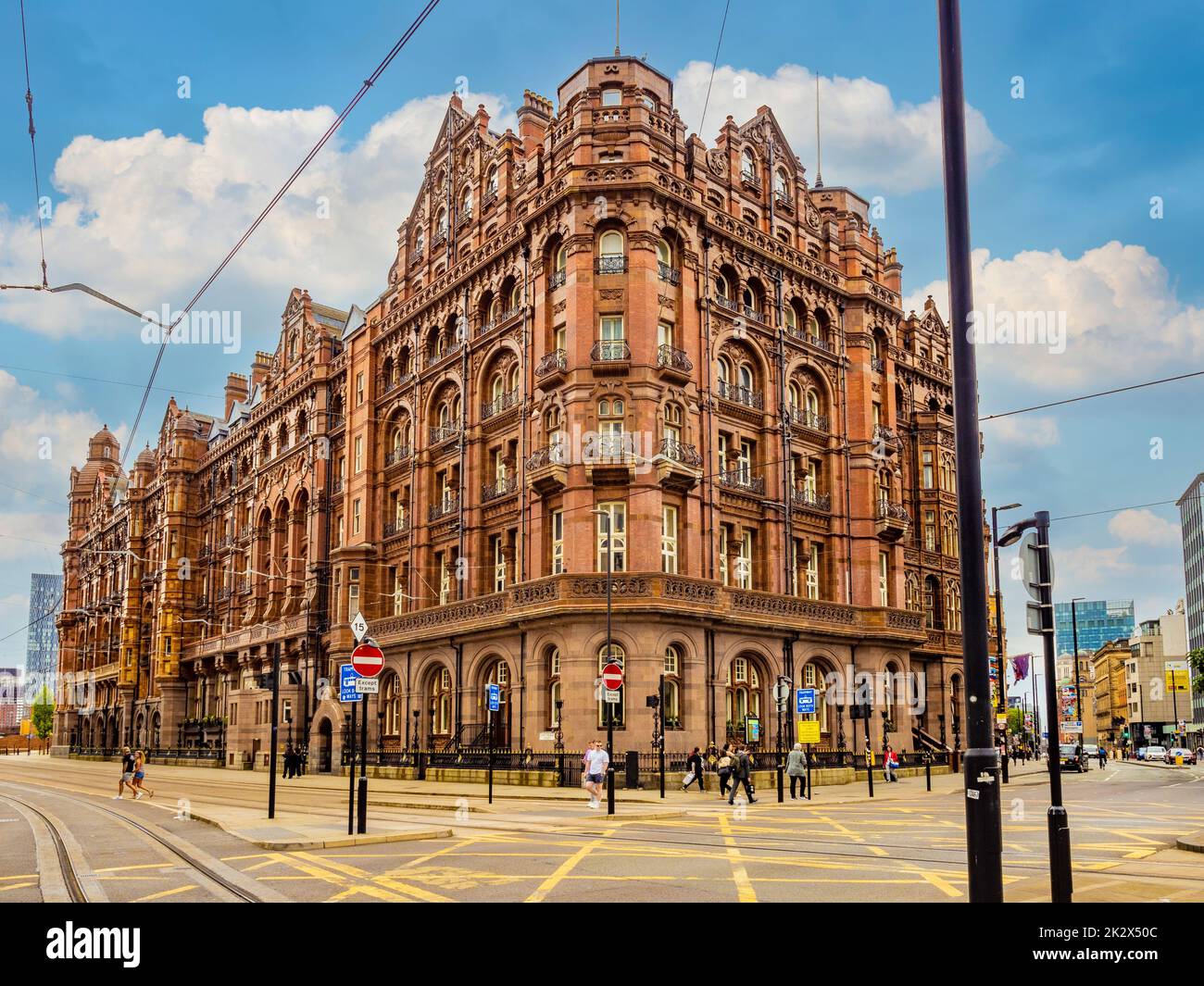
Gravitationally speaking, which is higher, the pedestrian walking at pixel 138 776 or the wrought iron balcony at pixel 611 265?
the wrought iron balcony at pixel 611 265

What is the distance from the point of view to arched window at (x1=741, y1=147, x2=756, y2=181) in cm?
4750

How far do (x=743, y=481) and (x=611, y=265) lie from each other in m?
10.4

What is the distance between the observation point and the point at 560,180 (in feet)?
136

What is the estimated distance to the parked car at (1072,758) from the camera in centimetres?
6022

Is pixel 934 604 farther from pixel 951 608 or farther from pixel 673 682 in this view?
pixel 673 682

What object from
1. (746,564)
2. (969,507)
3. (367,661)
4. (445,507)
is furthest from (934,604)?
(969,507)

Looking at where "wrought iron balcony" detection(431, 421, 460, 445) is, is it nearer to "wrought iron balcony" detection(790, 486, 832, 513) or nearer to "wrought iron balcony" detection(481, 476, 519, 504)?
"wrought iron balcony" detection(481, 476, 519, 504)

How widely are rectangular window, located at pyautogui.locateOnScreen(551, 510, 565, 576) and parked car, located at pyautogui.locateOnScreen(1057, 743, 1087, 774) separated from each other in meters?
34.9

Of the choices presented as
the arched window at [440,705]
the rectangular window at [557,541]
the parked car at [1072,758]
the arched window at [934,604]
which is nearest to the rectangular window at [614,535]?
the rectangular window at [557,541]

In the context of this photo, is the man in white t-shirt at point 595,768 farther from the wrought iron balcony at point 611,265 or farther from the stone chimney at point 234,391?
the stone chimney at point 234,391

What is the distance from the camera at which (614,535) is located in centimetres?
3803

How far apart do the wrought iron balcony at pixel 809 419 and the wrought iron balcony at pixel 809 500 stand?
110 inches

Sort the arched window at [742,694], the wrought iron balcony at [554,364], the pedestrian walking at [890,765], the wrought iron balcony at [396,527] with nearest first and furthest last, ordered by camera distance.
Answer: the wrought iron balcony at [554,364], the arched window at [742,694], the pedestrian walking at [890,765], the wrought iron balcony at [396,527]

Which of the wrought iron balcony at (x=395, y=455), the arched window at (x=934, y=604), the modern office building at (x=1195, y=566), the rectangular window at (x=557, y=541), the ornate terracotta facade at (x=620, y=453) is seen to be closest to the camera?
the ornate terracotta facade at (x=620, y=453)
